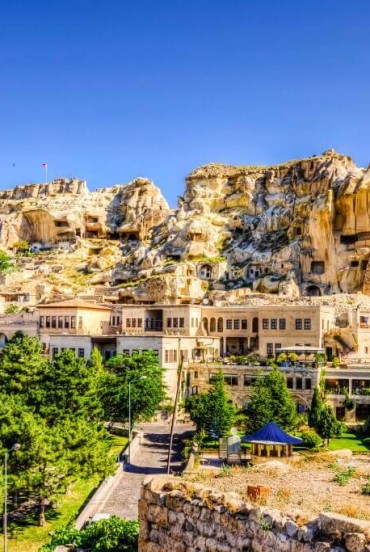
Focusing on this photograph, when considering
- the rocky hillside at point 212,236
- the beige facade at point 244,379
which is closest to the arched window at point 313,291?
the rocky hillside at point 212,236

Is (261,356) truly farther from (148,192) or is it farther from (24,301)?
(148,192)

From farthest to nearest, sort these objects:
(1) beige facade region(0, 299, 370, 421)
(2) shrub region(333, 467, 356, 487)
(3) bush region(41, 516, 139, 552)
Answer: (1) beige facade region(0, 299, 370, 421) < (3) bush region(41, 516, 139, 552) < (2) shrub region(333, 467, 356, 487)

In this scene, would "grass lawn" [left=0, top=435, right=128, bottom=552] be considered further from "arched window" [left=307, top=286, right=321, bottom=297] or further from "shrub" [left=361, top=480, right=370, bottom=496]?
"arched window" [left=307, top=286, right=321, bottom=297]

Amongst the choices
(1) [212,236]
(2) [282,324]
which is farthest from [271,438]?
(1) [212,236]

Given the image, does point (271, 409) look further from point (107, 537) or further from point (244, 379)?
point (107, 537)

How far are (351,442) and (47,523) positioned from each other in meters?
21.7

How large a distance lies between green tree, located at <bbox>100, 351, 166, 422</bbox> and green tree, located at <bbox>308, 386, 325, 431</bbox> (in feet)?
36.0

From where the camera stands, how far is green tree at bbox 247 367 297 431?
41562 mm

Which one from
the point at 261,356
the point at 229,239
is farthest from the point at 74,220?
the point at 261,356

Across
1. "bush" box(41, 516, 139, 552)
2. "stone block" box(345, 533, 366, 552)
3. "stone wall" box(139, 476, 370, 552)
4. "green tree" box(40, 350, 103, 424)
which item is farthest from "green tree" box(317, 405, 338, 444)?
"stone block" box(345, 533, 366, 552)

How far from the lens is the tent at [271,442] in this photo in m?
33.6

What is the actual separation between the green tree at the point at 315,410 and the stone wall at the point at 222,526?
3396 centimetres

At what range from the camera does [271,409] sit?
138 ft

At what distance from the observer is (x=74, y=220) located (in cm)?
11788
